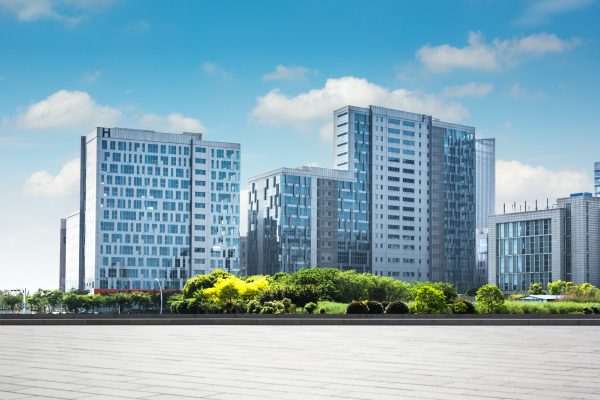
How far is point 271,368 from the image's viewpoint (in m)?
16.0

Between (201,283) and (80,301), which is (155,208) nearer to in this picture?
(80,301)

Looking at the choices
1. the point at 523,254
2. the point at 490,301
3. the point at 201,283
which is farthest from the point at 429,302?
the point at 523,254

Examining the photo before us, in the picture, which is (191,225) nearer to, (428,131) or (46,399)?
(428,131)

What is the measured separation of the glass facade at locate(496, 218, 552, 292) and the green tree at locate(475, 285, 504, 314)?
95.9 m

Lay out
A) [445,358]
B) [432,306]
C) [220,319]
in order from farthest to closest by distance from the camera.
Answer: [432,306]
[220,319]
[445,358]

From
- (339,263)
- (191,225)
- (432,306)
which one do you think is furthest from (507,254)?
(432,306)

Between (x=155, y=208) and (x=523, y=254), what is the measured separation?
251 feet

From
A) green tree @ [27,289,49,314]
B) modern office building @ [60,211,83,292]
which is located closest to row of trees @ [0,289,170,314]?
green tree @ [27,289,49,314]

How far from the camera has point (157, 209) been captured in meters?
162

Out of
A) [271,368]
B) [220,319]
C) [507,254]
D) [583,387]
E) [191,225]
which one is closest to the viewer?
[583,387]

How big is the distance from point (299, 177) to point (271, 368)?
6431 inches

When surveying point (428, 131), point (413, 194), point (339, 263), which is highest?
point (428, 131)

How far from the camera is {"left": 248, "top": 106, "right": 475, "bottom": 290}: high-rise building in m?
178

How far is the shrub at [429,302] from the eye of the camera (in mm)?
49656
